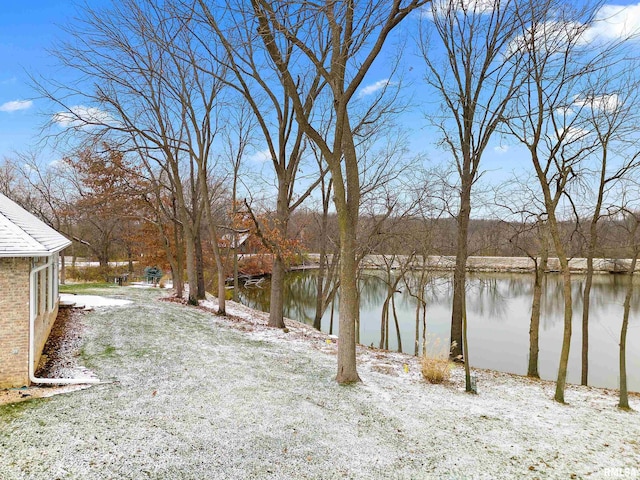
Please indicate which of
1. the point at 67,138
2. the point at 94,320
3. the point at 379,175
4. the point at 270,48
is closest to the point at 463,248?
the point at 379,175

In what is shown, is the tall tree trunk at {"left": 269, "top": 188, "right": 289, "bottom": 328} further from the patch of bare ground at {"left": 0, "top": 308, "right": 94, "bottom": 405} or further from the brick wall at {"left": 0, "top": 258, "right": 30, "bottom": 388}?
the brick wall at {"left": 0, "top": 258, "right": 30, "bottom": 388}

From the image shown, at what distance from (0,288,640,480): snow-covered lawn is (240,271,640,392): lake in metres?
4.53

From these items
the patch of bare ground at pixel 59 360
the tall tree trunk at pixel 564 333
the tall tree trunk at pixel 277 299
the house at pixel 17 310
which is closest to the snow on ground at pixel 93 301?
the patch of bare ground at pixel 59 360

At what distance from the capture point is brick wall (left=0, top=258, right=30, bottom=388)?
5719 millimetres

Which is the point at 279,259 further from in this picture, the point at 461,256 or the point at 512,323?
the point at 512,323

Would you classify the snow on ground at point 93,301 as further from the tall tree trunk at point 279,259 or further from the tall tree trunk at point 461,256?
the tall tree trunk at point 461,256

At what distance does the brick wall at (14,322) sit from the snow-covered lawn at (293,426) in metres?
0.94

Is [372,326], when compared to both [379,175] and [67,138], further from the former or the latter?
[67,138]

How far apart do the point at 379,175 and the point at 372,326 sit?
8070mm

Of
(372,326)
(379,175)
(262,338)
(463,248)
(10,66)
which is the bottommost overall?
(372,326)

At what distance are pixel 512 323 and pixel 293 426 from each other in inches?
606

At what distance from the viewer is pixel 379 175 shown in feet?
45.2

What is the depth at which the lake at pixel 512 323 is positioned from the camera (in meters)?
12.5

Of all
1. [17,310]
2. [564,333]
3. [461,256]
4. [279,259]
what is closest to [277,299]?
[279,259]
